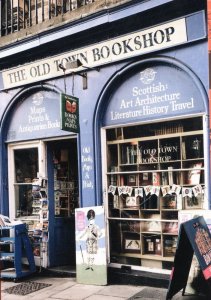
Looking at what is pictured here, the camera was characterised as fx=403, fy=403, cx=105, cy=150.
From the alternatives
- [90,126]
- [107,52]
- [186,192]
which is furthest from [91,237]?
[107,52]

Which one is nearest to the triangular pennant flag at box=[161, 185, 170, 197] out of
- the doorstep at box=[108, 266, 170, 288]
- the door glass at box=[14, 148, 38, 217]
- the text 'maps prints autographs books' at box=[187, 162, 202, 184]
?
the text 'maps prints autographs books' at box=[187, 162, 202, 184]

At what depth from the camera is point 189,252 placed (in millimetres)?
5504

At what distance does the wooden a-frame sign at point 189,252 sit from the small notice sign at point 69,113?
2.70m

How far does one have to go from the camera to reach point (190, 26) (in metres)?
6.05

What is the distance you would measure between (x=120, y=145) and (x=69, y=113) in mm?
1046

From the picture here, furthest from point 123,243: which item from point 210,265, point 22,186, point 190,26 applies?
point 190,26

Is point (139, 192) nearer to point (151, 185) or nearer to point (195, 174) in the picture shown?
point (151, 185)

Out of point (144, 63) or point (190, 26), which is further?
point (144, 63)

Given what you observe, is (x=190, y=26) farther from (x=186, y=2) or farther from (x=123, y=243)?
(x=123, y=243)

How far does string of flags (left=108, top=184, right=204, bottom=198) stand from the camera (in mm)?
6208

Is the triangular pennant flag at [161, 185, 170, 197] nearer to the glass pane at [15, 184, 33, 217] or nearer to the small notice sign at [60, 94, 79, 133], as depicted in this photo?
the small notice sign at [60, 94, 79, 133]

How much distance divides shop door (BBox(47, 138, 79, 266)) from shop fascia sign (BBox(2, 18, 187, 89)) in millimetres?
1452

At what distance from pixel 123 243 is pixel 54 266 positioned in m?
1.76

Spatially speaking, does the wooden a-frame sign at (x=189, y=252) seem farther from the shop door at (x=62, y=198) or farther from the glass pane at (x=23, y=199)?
the glass pane at (x=23, y=199)
